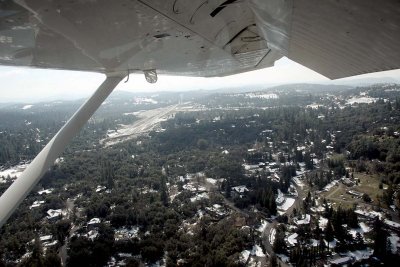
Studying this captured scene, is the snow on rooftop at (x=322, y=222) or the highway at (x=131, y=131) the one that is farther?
the highway at (x=131, y=131)

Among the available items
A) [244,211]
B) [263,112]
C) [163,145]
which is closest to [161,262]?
[244,211]

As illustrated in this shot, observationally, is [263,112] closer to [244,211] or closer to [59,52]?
[244,211]

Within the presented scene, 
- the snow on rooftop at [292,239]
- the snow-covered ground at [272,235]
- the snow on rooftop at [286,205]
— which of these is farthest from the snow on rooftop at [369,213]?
the snow-covered ground at [272,235]

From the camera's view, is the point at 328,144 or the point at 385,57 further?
the point at 328,144

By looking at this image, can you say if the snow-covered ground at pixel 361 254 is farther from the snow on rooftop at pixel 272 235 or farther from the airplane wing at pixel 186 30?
the airplane wing at pixel 186 30

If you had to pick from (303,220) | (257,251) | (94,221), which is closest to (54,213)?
(94,221)

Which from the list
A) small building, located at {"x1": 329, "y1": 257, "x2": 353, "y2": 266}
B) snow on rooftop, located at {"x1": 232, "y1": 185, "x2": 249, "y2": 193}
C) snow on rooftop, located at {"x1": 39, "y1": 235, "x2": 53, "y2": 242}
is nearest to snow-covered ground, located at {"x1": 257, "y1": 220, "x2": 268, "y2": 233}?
small building, located at {"x1": 329, "y1": 257, "x2": 353, "y2": 266}

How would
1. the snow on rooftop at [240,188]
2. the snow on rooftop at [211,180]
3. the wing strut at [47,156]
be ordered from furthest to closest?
the snow on rooftop at [211,180] < the snow on rooftop at [240,188] < the wing strut at [47,156]
